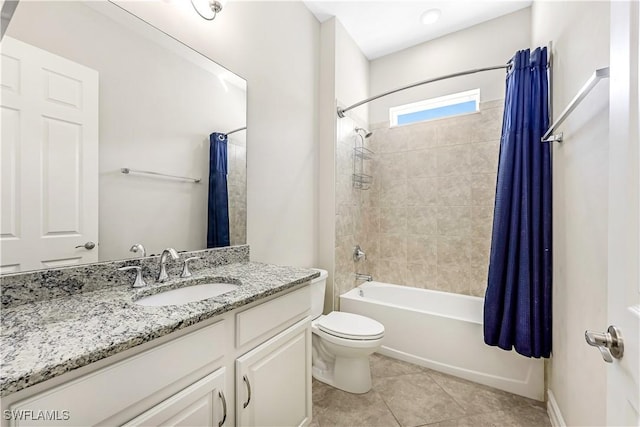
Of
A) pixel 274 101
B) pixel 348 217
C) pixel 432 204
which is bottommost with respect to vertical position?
pixel 348 217

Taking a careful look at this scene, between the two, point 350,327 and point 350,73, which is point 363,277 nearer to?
point 350,327

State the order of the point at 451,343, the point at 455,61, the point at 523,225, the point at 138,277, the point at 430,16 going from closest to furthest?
the point at 138,277 < the point at 523,225 < the point at 451,343 < the point at 430,16 < the point at 455,61

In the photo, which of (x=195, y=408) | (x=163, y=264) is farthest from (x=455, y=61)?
(x=195, y=408)

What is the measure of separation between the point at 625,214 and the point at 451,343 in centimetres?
172

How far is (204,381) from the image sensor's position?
0.81 meters

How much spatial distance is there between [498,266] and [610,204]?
1.26 meters

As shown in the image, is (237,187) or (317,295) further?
(317,295)

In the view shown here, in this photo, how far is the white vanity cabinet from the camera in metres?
0.55

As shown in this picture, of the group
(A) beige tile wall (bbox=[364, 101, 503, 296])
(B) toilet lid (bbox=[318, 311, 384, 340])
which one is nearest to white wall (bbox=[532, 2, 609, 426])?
(A) beige tile wall (bbox=[364, 101, 503, 296])

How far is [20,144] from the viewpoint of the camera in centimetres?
83

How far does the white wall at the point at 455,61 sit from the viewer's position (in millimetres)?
2250

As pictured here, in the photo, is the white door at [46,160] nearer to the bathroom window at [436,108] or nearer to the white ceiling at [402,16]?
the white ceiling at [402,16]

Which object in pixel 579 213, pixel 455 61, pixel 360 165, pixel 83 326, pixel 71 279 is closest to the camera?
pixel 83 326

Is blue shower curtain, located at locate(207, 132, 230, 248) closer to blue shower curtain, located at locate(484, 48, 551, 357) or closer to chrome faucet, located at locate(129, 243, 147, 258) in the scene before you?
chrome faucet, located at locate(129, 243, 147, 258)
